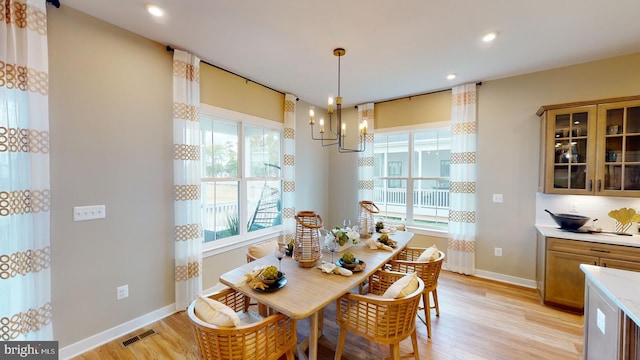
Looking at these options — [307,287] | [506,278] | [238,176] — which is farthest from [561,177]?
[238,176]

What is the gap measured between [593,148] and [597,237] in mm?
985

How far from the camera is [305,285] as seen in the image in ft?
5.49

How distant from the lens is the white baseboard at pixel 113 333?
78.7 inches

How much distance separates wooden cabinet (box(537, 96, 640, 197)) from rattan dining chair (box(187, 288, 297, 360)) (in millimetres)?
3473

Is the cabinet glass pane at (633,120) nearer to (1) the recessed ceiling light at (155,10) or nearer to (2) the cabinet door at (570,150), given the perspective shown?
(2) the cabinet door at (570,150)

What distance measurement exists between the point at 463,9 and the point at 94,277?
3.93 meters

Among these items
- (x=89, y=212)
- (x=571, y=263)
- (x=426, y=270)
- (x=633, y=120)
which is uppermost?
(x=633, y=120)

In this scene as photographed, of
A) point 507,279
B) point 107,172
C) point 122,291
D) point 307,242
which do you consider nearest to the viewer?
point 307,242

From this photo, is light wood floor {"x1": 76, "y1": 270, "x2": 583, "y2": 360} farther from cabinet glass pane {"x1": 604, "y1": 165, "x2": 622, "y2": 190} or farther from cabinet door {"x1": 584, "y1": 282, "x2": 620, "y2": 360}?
cabinet glass pane {"x1": 604, "y1": 165, "x2": 622, "y2": 190}

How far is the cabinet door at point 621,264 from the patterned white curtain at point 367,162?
2.89 m

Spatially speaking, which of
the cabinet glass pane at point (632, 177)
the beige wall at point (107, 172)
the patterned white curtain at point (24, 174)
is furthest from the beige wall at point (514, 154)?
the patterned white curtain at point (24, 174)

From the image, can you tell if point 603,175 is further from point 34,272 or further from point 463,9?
point 34,272

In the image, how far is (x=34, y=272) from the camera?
1.75 metres

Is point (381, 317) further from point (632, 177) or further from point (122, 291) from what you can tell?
point (632, 177)
